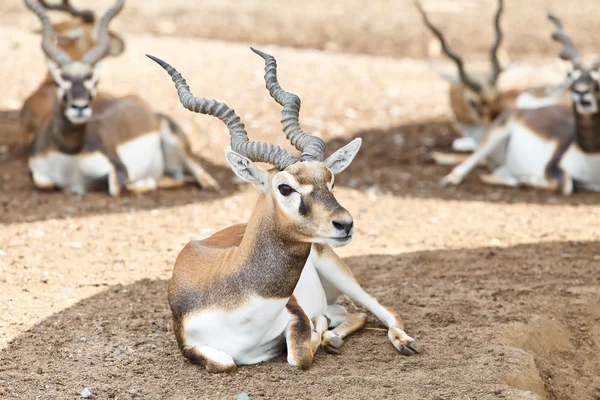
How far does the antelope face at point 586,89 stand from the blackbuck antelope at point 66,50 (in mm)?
5554

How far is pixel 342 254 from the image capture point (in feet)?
26.9

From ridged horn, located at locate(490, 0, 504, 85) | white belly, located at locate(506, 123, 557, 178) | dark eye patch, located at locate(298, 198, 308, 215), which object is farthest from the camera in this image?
ridged horn, located at locate(490, 0, 504, 85)

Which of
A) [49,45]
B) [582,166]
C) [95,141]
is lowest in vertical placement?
[95,141]

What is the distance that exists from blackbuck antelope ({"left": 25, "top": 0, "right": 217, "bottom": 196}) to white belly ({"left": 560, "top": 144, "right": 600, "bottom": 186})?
13.6ft

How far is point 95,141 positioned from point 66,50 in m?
3.10

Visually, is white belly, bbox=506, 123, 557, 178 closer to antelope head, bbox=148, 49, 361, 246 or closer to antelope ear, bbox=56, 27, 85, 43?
antelope ear, bbox=56, 27, 85, 43

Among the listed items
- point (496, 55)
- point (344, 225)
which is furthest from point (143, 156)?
point (344, 225)

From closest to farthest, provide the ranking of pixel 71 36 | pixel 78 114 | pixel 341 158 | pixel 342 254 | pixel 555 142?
pixel 341 158, pixel 342 254, pixel 78 114, pixel 555 142, pixel 71 36

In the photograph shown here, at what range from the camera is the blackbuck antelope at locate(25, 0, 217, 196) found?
10469mm

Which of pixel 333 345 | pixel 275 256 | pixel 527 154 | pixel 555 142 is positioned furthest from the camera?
pixel 527 154

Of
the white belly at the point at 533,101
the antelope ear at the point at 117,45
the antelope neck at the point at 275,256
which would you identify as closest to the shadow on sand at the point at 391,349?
the antelope neck at the point at 275,256

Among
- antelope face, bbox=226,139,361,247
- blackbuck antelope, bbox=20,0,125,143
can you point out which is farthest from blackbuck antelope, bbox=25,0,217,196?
antelope face, bbox=226,139,361,247

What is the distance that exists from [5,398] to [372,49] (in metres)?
15.1

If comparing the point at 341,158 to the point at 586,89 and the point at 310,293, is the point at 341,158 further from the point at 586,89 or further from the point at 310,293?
the point at 586,89
